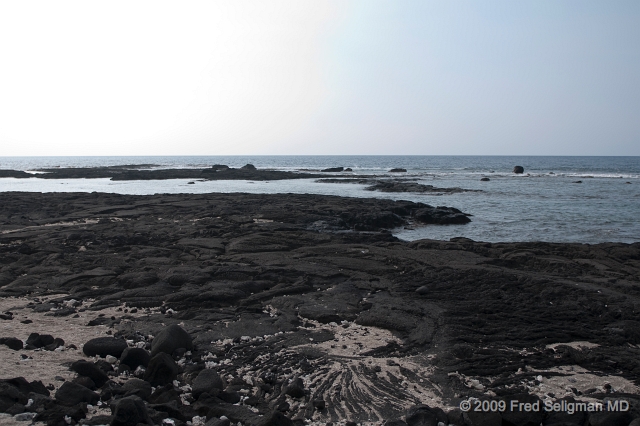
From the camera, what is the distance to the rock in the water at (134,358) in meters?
6.10

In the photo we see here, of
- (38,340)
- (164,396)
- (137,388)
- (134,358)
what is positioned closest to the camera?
(164,396)

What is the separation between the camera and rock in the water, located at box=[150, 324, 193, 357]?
6.47 m

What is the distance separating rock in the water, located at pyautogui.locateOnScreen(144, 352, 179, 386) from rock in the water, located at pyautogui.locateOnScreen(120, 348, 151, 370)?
1.34 feet

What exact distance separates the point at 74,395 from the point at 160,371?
98cm

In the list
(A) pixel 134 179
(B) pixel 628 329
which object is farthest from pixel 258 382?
(A) pixel 134 179

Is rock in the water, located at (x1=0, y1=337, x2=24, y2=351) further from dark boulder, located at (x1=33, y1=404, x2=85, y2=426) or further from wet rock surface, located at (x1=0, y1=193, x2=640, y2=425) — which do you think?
dark boulder, located at (x1=33, y1=404, x2=85, y2=426)

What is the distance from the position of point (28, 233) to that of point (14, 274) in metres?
5.69

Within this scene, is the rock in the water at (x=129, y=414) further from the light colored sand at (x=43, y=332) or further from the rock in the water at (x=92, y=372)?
the light colored sand at (x=43, y=332)

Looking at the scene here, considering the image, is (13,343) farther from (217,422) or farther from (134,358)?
(217,422)

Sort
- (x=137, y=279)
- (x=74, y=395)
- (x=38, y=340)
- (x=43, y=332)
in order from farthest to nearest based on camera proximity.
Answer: (x=137, y=279) → (x=43, y=332) → (x=38, y=340) → (x=74, y=395)

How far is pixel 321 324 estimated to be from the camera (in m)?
8.12

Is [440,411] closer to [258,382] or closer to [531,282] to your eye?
[258,382]

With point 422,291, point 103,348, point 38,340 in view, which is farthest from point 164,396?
point 422,291

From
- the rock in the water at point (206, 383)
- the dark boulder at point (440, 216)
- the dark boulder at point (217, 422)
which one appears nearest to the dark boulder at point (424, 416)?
the dark boulder at point (217, 422)
